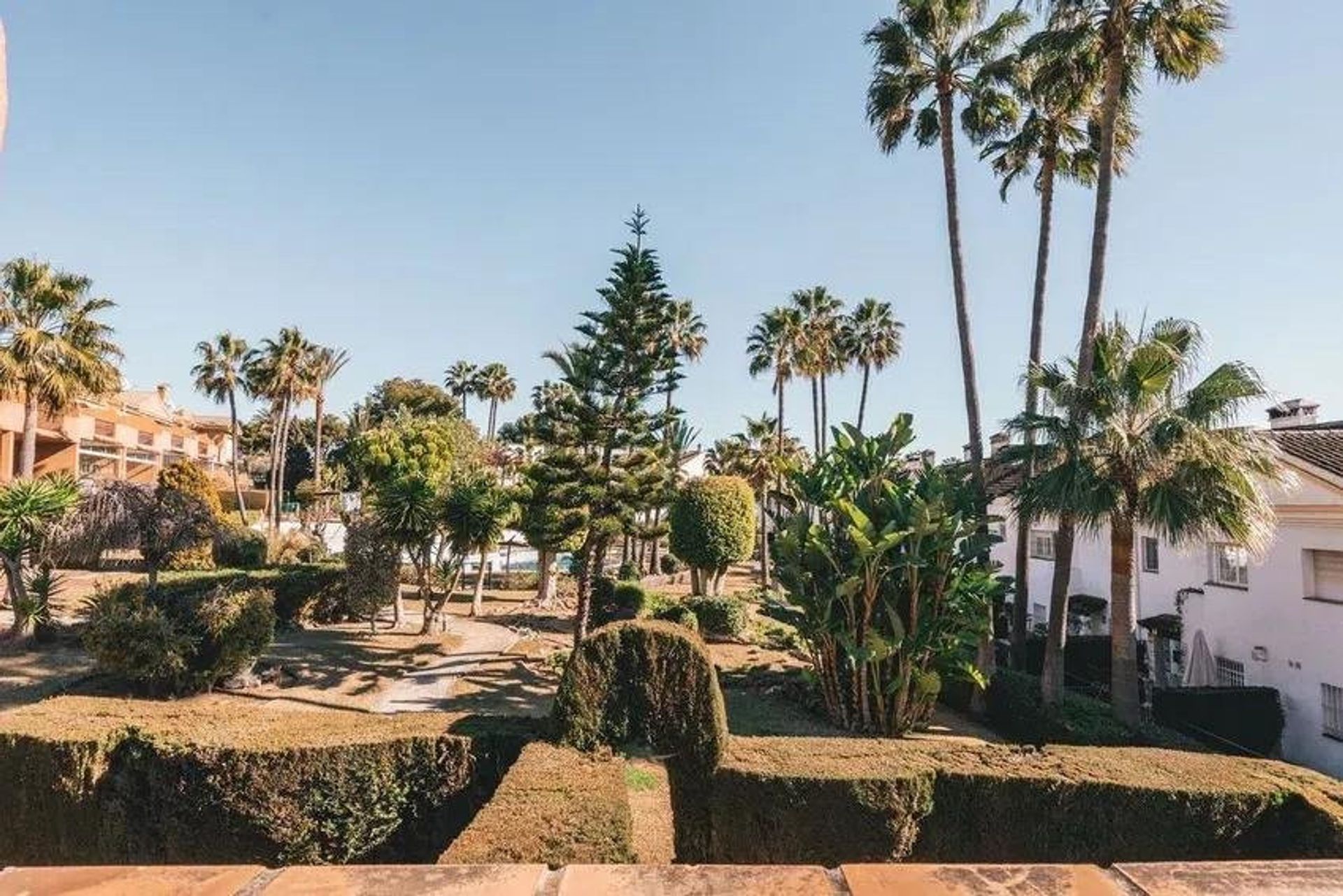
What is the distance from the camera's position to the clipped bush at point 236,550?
93.8 feet

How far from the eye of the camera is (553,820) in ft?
18.0

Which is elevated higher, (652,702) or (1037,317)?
(1037,317)

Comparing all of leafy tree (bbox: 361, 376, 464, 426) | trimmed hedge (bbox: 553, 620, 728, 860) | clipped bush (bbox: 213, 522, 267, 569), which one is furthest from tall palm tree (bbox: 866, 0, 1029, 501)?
leafy tree (bbox: 361, 376, 464, 426)

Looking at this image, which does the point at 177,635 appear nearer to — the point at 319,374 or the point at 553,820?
the point at 553,820

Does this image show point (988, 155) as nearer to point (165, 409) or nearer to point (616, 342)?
point (616, 342)

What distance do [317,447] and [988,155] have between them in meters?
47.2

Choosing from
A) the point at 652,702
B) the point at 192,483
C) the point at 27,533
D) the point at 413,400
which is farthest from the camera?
the point at 413,400

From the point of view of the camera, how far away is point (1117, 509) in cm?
1261

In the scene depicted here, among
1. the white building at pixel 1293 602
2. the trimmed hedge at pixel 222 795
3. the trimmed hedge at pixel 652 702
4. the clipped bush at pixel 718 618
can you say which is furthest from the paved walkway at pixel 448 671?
the white building at pixel 1293 602

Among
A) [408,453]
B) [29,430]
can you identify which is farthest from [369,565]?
[29,430]

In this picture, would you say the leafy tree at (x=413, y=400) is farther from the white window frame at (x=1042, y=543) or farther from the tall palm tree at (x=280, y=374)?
the white window frame at (x=1042, y=543)

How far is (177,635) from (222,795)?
7.91m

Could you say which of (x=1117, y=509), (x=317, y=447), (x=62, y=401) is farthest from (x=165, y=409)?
(x=1117, y=509)

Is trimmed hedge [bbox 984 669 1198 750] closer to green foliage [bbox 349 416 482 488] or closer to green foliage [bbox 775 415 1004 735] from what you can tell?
green foliage [bbox 775 415 1004 735]
